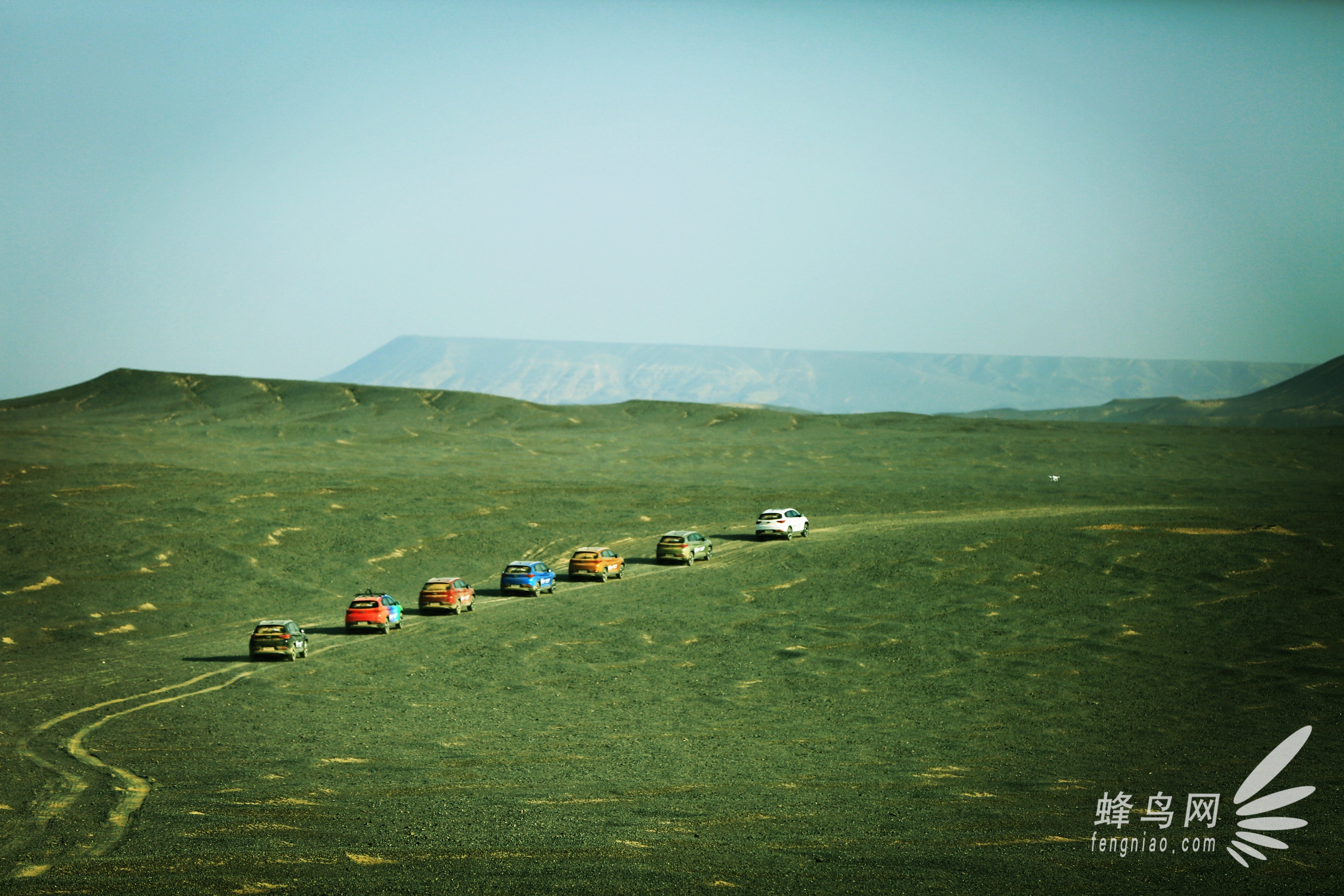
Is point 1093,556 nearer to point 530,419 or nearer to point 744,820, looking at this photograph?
point 744,820

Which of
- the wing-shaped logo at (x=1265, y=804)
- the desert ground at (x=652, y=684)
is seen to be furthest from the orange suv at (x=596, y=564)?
the wing-shaped logo at (x=1265, y=804)

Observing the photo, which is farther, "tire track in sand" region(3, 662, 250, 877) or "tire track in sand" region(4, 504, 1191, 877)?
"tire track in sand" region(4, 504, 1191, 877)

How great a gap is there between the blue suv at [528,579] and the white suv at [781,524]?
15.8 m

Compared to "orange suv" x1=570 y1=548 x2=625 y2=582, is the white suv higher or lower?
higher

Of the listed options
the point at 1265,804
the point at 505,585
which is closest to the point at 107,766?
the point at 1265,804

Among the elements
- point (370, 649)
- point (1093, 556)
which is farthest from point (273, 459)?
point (1093, 556)

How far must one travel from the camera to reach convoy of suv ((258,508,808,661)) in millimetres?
36188

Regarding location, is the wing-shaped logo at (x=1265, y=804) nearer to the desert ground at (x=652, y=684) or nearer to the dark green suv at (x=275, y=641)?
the desert ground at (x=652, y=684)

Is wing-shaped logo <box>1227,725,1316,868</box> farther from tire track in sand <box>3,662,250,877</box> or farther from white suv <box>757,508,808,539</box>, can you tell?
white suv <box>757,508,808,539</box>

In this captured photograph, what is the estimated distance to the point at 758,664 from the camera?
35.6 metres

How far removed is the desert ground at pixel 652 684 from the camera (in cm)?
1650

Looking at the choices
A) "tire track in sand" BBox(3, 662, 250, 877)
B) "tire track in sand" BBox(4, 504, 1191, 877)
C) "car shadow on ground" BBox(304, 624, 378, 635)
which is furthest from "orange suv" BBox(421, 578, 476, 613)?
"tire track in sand" BBox(3, 662, 250, 877)

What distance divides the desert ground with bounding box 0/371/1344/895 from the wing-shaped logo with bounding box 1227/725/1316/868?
1.10 ft

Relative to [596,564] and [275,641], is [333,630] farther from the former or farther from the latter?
[596,564]
